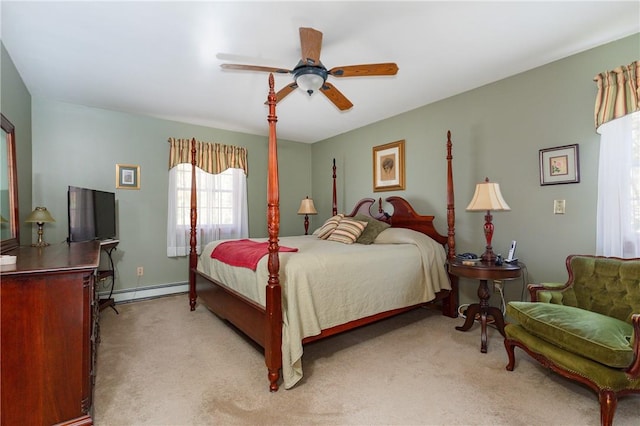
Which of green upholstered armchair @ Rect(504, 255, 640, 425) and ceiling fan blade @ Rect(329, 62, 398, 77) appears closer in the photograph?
green upholstered armchair @ Rect(504, 255, 640, 425)

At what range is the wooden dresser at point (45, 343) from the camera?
1.46 meters

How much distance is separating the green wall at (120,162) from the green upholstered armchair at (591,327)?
4.30 meters

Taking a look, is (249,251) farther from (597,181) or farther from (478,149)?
(597,181)

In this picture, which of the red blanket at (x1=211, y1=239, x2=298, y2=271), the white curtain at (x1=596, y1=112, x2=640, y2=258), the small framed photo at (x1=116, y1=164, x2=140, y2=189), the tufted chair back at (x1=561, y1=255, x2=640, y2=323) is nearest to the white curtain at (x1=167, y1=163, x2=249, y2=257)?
the small framed photo at (x1=116, y1=164, x2=140, y2=189)

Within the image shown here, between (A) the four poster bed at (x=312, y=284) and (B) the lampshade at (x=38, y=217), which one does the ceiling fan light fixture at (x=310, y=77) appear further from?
(B) the lampshade at (x=38, y=217)

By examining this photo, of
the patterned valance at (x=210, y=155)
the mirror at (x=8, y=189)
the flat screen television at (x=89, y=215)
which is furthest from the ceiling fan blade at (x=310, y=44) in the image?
the flat screen television at (x=89, y=215)

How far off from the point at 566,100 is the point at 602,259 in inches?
56.3

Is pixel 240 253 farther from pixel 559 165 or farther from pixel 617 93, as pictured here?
pixel 617 93

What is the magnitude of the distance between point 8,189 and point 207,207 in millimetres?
2208

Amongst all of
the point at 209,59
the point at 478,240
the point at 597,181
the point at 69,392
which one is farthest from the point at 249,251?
the point at 597,181

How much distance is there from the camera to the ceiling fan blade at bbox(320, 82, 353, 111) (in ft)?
8.14

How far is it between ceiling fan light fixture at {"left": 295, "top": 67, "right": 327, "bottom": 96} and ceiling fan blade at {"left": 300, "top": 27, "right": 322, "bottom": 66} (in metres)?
0.05

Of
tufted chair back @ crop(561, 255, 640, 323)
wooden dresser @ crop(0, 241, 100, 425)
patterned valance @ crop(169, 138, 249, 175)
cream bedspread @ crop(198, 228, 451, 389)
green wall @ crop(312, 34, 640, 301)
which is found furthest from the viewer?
patterned valance @ crop(169, 138, 249, 175)

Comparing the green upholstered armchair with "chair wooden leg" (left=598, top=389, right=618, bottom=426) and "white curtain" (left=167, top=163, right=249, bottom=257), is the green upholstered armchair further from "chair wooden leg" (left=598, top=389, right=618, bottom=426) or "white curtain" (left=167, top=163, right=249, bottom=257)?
"white curtain" (left=167, top=163, right=249, bottom=257)
